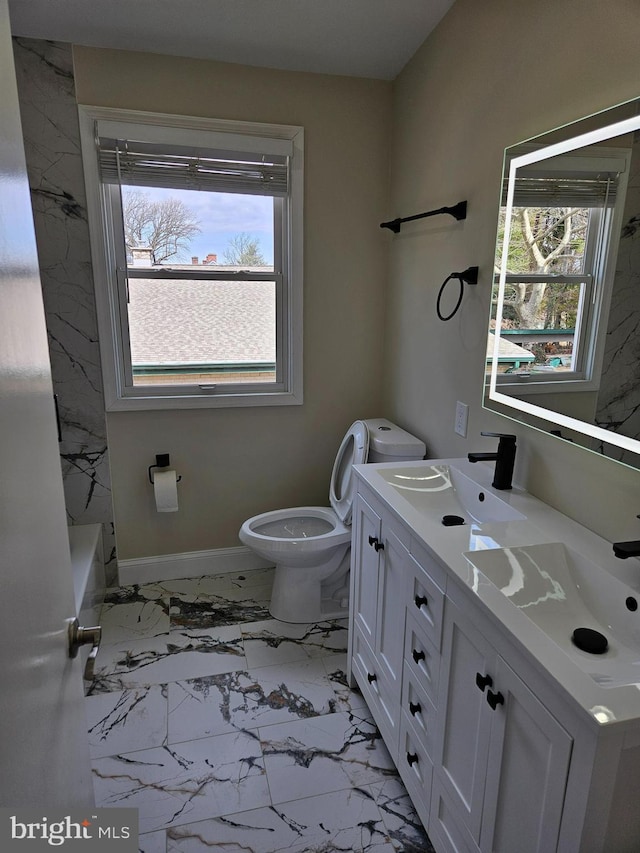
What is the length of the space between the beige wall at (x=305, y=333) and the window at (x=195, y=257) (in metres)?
0.09

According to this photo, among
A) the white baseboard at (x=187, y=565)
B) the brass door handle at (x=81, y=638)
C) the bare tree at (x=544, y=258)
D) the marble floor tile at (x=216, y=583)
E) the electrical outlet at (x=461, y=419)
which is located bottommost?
the marble floor tile at (x=216, y=583)

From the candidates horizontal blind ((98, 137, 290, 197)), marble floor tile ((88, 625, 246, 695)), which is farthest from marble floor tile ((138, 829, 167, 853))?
horizontal blind ((98, 137, 290, 197))

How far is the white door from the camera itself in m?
0.66

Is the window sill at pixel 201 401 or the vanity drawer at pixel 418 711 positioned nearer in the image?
the vanity drawer at pixel 418 711

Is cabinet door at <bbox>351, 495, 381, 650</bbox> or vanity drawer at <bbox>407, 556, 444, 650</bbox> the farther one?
cabinet door at <bbox>351, 495, 381, 650</bbox>

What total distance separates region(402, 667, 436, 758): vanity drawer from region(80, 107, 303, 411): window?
1.62 metres

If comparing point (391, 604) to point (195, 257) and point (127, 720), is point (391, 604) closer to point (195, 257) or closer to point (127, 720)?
point (127, 720)

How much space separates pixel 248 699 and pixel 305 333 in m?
1.73

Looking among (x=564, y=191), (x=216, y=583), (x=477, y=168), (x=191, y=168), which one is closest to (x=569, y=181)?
(x=564, y=191)

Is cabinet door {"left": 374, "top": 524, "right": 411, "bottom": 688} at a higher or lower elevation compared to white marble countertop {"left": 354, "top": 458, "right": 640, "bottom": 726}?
lower

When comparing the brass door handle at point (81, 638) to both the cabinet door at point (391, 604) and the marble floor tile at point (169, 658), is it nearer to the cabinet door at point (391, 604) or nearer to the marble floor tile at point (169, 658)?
the cabinet door at point (391, 604)

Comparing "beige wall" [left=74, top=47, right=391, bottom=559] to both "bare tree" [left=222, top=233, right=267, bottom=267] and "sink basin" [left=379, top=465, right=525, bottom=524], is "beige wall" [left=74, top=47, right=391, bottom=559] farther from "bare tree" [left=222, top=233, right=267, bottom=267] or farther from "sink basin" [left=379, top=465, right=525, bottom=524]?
"sink basin" [left=379, top=465, right=525, bottom=524]

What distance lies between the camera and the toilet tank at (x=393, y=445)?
234 cm

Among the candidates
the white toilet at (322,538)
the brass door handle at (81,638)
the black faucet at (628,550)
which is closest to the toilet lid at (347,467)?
the white toilet at (322,538)
